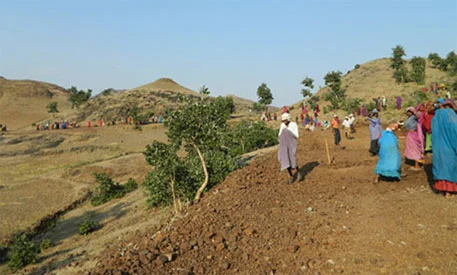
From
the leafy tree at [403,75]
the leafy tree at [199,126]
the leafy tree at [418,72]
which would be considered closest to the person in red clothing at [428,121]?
the leafy tree at [199,126]

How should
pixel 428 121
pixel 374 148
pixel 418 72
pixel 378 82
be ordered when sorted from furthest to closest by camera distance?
Answer: pixel 378 82, pixel 418 72, pixel 374 148, pixel 428 121

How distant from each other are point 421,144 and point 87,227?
11064 mm

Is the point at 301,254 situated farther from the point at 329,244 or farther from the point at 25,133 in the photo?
the point at 25,133

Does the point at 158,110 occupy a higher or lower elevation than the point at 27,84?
lower

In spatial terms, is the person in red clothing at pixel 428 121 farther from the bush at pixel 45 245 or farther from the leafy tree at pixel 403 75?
the leafy tree at pixel 403 75

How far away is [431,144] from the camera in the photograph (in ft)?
21.7

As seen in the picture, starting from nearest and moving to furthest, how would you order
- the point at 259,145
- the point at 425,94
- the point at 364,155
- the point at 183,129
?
the point at 183,129, the point at 364,155, the point at 259,145, the point at 425,94

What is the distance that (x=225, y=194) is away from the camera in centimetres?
793

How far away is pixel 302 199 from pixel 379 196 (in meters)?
1.38

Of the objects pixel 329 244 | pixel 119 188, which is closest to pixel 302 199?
pixel 329 244

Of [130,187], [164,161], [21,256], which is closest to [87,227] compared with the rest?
[21,256]

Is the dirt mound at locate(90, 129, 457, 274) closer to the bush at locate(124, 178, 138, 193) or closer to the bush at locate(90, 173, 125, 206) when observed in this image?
the bush at locate(90, 173, 125, 206)

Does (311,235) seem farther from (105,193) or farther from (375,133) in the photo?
(105,193)

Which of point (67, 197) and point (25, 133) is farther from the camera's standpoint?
point (25, 133)
